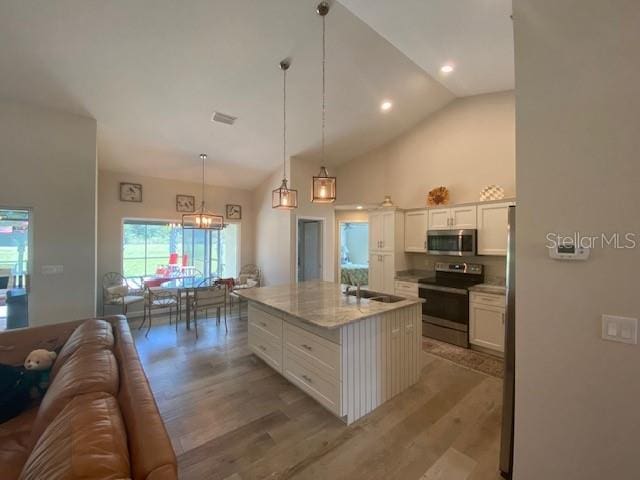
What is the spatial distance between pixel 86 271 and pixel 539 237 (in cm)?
505

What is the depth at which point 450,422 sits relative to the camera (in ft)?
7.58

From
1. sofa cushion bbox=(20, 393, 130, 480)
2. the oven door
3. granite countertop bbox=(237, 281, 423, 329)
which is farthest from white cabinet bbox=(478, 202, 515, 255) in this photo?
sofa cushion bbox=(20, 393, 130, 480)

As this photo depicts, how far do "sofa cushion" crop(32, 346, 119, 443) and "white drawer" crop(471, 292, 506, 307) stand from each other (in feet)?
12.9

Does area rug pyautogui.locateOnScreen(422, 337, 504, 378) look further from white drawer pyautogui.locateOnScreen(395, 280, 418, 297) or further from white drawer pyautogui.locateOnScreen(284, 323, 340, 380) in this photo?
white drawer pyautogui.locateOnScreen(284, 323, 340, 380)

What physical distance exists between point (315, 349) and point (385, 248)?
2.95 meters

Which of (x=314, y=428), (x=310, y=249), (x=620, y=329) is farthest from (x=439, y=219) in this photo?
(x=314, y=428)

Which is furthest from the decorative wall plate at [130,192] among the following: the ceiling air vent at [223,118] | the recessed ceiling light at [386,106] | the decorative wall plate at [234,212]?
the recessed ceiling light at [386,106]

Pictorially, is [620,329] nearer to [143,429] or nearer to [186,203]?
[143,429]

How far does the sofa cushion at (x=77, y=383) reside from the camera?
Answer: 1278 mm

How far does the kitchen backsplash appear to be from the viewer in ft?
13.5

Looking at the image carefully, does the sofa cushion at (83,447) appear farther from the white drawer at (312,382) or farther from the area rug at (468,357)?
the area rug at (468,357)

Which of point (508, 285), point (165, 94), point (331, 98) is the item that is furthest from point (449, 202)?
point (165, 94)

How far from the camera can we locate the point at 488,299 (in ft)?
12.0

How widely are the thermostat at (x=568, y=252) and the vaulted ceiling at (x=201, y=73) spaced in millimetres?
2482
